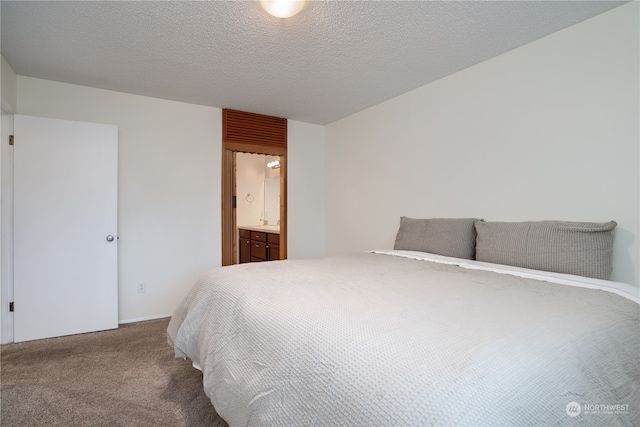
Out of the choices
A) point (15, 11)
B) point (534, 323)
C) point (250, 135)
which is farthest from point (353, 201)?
point (15, 11)

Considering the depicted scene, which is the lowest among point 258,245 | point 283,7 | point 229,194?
point 258,245

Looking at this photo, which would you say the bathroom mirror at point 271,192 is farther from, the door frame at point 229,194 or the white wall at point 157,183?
the white wall at point 157,183

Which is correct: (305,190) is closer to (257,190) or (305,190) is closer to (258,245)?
(258,245)

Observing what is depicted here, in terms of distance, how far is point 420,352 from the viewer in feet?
2.73

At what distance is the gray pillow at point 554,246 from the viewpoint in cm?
175

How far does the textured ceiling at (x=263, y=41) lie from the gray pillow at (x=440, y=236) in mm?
1308

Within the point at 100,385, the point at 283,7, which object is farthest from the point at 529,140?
the point at 100,385

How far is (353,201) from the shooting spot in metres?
3.98

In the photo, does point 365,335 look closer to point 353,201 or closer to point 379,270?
point 379,270

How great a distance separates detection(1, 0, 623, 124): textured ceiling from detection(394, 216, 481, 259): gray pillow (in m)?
1.31

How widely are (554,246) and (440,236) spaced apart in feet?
2.64

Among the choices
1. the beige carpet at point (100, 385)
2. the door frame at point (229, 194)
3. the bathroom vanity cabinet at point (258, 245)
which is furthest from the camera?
the bathroom vanity cabinet at point (258, 245)

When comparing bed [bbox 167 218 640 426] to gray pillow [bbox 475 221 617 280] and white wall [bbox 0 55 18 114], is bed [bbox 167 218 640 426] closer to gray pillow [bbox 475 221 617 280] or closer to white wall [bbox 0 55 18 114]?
gray pillow [bbox 475 221 617 280]

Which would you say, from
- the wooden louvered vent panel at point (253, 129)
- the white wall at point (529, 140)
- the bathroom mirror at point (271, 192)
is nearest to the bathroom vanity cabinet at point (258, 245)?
the bathroom mirror at point (271, 192)
